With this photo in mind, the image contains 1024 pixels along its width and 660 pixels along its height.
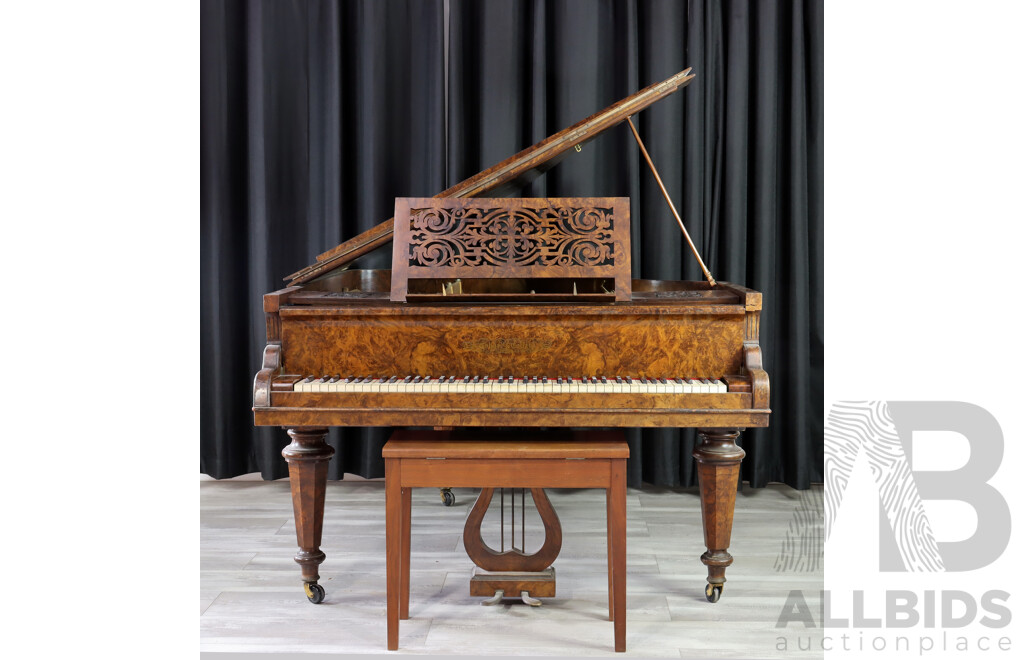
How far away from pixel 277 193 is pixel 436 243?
1.69 metres

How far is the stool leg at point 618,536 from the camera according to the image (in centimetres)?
235

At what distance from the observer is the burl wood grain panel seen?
255 cm

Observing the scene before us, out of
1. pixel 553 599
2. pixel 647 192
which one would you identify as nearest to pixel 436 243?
pixel 553 599

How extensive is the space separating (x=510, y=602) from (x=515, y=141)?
83.2 inches

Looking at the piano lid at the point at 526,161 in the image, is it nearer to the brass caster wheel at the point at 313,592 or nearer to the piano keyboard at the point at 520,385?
the piano keyboard at the point at 520,385

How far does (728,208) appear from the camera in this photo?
12.5ft

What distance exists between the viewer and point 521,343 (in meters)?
2.57

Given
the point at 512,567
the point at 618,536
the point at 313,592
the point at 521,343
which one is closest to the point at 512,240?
the point at 521,343

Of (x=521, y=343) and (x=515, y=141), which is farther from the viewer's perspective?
(x=515, y=141)

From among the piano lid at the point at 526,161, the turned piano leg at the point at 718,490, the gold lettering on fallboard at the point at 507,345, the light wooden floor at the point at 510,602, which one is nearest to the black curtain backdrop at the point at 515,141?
the light wooden floor at the point at 510,602

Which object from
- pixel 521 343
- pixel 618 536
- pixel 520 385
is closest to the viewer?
pixel 618 536

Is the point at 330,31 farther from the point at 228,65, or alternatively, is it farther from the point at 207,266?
the point at 207,266

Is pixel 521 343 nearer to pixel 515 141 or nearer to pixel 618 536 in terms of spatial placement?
pixel 618 536

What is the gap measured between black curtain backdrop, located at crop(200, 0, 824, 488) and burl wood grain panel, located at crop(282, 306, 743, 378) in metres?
1.35
